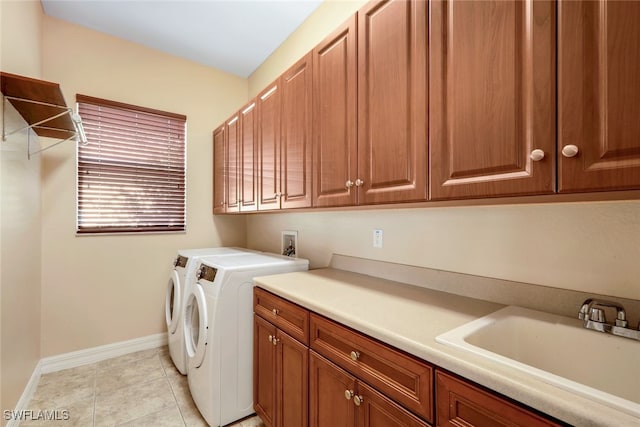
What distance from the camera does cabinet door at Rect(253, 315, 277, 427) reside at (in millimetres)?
1530

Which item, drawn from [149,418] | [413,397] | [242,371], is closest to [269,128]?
[242,371]

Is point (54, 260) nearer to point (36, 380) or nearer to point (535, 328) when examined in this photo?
point (36, 380)

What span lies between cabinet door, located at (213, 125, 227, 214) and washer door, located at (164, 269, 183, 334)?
2.68 ft

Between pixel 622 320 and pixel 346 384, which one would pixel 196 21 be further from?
pixel 622 320

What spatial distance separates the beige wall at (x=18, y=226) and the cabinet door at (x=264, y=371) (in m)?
1.28

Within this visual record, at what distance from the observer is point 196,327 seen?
6.64ft

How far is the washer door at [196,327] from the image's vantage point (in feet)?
5.65

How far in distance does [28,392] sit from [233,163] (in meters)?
2.18

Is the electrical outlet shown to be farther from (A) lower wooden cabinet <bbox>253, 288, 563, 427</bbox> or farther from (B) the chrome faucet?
(B) the chrome faucet

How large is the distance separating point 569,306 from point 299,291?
3.54 feet

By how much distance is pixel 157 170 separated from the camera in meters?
2.79

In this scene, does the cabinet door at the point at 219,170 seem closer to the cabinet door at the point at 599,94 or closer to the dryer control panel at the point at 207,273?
the dryer control panel at the point at 207,273

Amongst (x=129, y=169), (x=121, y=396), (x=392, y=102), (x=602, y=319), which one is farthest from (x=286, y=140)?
(x=121, y=396)

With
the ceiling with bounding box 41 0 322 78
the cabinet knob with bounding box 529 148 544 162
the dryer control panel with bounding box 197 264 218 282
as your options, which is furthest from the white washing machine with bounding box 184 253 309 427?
the ceiling with bounding box 41 0 322 78
